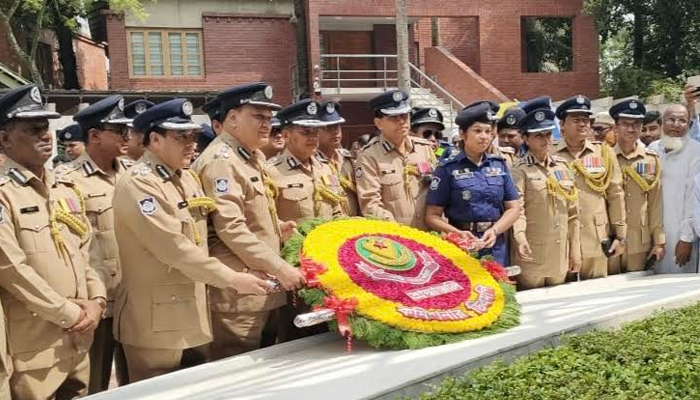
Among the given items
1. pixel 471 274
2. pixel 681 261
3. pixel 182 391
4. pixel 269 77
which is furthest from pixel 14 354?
pixel 269 77

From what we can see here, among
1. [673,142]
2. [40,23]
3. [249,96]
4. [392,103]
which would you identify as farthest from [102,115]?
[40,23]

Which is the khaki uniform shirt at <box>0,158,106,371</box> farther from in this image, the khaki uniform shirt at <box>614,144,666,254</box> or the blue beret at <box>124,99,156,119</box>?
the khaki uniform shirt at <box>614,144,666,254</box>

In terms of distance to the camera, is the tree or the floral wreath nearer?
the floral wreath

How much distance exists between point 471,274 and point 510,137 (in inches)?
85.6

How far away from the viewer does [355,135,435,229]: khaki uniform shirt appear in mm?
4500

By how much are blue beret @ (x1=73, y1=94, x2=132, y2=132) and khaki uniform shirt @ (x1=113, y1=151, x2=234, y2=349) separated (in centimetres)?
68

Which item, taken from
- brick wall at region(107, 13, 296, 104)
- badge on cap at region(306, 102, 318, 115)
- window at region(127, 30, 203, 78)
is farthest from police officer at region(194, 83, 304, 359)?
window at region(127, 30, 203, 78)

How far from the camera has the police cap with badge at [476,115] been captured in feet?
13.9

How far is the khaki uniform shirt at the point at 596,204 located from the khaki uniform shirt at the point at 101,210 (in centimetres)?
320

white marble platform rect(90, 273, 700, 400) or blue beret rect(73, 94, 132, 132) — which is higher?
blue beret rect(73, 94, 132, 132)

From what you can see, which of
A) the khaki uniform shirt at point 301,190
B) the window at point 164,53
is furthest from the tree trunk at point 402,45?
the khaki uniform shirt at point 301,190

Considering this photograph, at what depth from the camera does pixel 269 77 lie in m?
19.1

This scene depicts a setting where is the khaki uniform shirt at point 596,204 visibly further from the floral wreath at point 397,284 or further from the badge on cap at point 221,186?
the badge on cap at point 221,186

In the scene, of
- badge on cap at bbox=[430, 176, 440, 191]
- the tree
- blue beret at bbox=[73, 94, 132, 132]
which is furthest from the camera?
the tree
